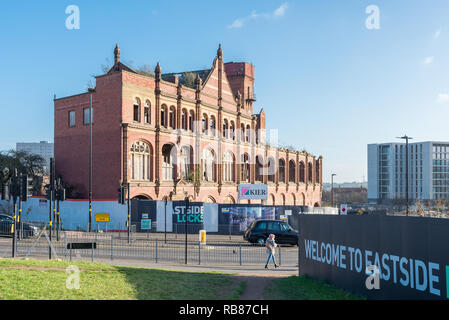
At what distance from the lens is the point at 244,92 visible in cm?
6644

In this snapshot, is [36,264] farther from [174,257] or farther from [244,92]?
[244,92]

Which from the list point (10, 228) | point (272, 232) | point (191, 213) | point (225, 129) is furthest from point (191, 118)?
point (10, 228)

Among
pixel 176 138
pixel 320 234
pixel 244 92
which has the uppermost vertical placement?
pixel 244 92

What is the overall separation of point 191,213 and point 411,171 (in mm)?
121571

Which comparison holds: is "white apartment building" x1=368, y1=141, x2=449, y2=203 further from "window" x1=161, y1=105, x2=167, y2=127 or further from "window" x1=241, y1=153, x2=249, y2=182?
"window" x1=161, y1=105, x2=167, y2=127

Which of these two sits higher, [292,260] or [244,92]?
[244,92]

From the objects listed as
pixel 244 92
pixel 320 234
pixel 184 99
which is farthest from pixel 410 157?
pixel 320 234

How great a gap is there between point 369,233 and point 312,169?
2598 inches

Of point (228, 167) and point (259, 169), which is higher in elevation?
point (228, 167)

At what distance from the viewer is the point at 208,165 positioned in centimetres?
4944

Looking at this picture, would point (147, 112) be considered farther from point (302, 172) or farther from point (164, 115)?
point (302, 172)

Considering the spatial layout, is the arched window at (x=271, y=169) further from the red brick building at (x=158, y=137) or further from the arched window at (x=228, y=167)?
the arched window at (x=228, y=167)
